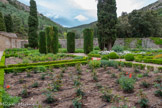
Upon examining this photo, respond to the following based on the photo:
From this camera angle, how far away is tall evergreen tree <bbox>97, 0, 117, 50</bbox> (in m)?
18.2

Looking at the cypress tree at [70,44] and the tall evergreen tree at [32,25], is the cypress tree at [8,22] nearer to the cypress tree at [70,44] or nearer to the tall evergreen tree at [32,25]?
the tall evergreen tree at [32,25]

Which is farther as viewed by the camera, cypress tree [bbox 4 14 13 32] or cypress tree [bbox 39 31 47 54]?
cypress tree [bbox 4 14 13 32]

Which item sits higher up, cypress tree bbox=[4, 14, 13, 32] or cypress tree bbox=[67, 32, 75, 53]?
cypress tree bbox=[4, 14, 13, 32]

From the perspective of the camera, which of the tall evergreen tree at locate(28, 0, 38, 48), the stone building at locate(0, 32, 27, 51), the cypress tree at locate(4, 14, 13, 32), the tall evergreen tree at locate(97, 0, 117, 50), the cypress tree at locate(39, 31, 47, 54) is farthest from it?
the cypress tree at locate(4, 14, 13, 32)

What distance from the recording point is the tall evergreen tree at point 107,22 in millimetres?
18177

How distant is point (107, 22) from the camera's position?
723 inches

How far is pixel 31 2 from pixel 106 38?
15.1m

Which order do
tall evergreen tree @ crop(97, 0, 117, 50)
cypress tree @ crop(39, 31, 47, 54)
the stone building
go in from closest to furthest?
cypress tree @ crop(39, 31, 47, 54) < tall evergreen tree @ crop(97, 0, 117, 50) < the stone building

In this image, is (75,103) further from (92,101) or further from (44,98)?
(44,98)

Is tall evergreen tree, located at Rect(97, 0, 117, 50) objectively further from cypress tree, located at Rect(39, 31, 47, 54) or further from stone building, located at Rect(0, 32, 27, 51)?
stone building, located at Rect(0, 32, 27, 51)

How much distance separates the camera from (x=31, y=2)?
2302cm

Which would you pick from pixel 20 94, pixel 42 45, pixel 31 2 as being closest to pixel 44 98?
pixel 20 94

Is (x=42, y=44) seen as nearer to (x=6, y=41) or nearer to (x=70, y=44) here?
(x=70, y=44)

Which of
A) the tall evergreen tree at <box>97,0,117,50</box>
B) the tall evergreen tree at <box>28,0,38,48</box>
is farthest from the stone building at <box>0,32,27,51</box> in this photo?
the tall evergreen tree at <box>97,0,117,50</box>
